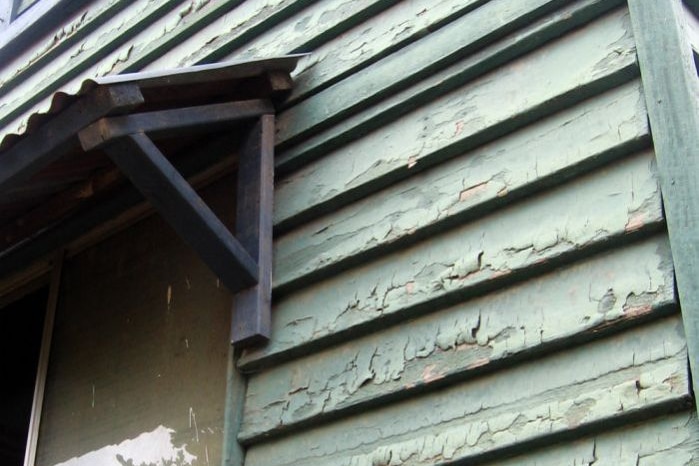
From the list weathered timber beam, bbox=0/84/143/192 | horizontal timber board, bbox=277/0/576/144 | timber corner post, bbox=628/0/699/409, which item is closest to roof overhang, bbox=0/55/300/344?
weathered timber beam, bbox=0/84/143/192

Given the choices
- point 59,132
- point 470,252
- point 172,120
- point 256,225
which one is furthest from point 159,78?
point 470,252

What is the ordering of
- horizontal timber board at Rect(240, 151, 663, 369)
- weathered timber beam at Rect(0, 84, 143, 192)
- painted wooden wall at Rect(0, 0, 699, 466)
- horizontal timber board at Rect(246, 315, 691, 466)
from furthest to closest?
weathered timber beam at Rect(0, 84, 143, 192) → horizontal timber board at Rect(240, 151, 663, 369) → painted wooden wall at Rect(0, 0, 699, 466) → horizontal timber board at Rect(246, 315, 691, 466)

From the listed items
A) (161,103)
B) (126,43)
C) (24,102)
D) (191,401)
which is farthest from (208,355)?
(24,102)

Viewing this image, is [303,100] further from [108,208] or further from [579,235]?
[579,235]

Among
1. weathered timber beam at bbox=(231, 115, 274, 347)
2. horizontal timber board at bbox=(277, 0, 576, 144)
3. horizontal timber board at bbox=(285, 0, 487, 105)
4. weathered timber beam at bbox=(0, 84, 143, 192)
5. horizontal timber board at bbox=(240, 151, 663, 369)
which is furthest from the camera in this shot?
horizontal timber board at bbox=(285, 0, 487, 105)

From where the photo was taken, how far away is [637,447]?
80.4 inches

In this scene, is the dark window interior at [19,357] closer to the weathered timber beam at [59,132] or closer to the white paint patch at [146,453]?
the white paint patch at [146,453]

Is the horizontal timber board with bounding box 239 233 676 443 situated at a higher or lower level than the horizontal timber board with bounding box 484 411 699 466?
higher

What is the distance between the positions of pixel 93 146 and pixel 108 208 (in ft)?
3.57

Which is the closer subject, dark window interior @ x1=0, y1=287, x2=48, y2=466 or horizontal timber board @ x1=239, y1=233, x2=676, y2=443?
horizontal timber board @ x1=239, y1=233, x2=676, y2=443

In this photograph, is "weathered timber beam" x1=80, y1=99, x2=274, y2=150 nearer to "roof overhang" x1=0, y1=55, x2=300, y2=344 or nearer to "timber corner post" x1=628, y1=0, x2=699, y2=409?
"roof overhang" x1=0, y1=55, x2=300, y2=344

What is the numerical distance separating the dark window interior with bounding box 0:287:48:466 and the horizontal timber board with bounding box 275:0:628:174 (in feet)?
5.40

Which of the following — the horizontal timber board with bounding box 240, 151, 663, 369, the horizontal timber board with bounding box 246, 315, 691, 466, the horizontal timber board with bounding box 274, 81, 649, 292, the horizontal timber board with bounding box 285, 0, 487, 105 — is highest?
the horizontal timber board with bounding box 285, 0, 487, 105

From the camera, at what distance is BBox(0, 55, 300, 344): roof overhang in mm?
2725
